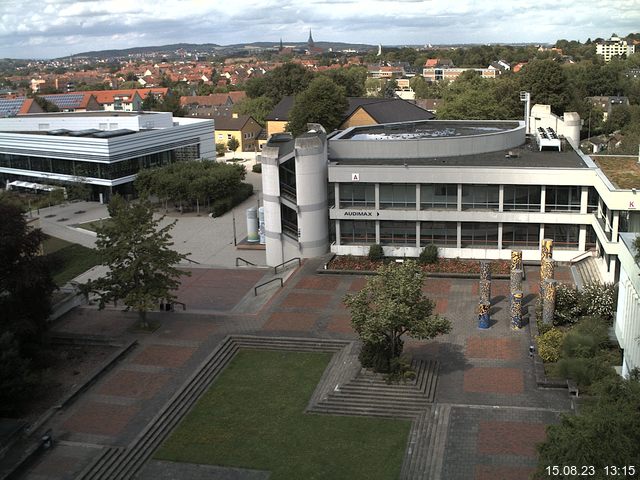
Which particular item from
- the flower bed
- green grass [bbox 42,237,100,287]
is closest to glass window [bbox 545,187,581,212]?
the flower bed

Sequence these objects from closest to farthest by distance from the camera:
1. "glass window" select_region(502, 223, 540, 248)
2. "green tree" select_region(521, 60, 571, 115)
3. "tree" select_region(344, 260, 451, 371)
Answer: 1. "tree" select_region(344, 260, 451, 371)
2. "glass window" select_region(502, 223, 540, 248)
3. "green tree" select_region(521, 60, 571, 115)

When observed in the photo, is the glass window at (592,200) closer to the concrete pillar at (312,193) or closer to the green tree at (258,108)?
the concrete pillar at (312,193)

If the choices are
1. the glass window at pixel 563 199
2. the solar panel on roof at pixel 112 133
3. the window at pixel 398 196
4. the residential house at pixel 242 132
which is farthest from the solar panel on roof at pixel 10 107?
the glass window at pixel 563 199

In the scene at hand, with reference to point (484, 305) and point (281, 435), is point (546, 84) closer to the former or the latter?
point (484, 305)

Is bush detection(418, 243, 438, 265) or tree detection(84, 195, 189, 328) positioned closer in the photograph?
tree detection(84, 195, 189, 328)

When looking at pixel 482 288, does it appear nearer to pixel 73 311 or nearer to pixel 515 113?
pixel 73 311

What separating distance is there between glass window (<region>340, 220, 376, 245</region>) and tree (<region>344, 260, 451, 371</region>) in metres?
16.5

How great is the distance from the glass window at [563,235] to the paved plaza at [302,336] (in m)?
2.26

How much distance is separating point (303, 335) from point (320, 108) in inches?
1991

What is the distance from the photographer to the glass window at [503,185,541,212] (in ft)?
141

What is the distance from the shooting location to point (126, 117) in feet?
258

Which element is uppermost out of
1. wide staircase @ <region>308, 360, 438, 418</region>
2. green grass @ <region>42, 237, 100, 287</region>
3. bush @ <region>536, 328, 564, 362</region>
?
bush @ <region>536, 328, 564, 362</region>

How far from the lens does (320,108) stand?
80.3 m

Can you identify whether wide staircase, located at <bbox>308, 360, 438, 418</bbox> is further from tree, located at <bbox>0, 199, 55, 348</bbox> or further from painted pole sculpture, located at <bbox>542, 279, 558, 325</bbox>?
tree, located at <bbox>0, 199, 55, 348</bbox>
